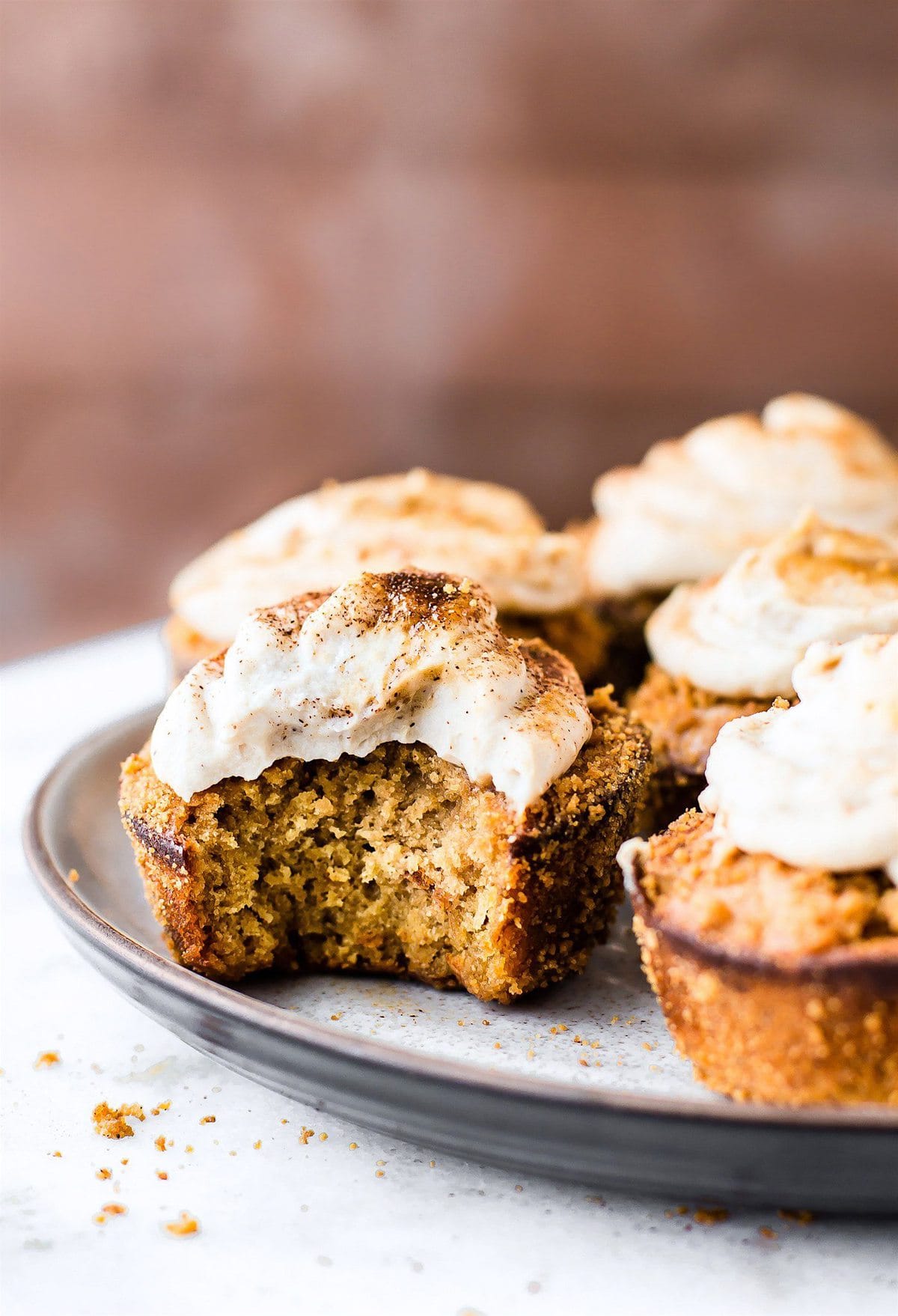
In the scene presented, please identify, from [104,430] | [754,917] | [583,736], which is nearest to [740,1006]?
[754,917]

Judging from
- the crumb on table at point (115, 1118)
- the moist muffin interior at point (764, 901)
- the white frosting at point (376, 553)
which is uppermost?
the white frosting at point (376, 553)

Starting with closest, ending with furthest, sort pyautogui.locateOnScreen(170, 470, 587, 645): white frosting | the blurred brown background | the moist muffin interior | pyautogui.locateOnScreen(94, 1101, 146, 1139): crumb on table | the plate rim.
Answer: the plate rim → the moist muffin interior → pyautogui.locateOnScreen(94, 1101, 146, 1139): crumb on table → pyautogui.locateOnScreen(170, 470, 587, 645): white frosting → the blurred brown background

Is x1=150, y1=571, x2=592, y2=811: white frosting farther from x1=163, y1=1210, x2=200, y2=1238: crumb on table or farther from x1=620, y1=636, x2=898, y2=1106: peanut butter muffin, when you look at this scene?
x1=163, y1=1210, x2=200, y2=1238: crumb on table

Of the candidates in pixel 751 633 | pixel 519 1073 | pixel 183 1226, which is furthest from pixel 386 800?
pixel 751 633

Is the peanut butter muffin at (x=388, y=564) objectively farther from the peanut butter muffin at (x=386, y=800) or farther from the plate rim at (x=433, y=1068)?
the plate rim at (x=433, y=1068)

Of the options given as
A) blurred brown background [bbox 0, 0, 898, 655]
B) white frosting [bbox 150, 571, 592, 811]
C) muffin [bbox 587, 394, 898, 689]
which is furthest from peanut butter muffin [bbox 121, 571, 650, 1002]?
blurred brown background [bbox 0, 0, 898, 655]

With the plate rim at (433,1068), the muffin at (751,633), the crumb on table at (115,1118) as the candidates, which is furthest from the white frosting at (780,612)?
the crumb on table at (115,1118)

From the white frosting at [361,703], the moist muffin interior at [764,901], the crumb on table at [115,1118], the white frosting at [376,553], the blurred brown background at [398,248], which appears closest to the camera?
the moist muffin interior at [764,901]
